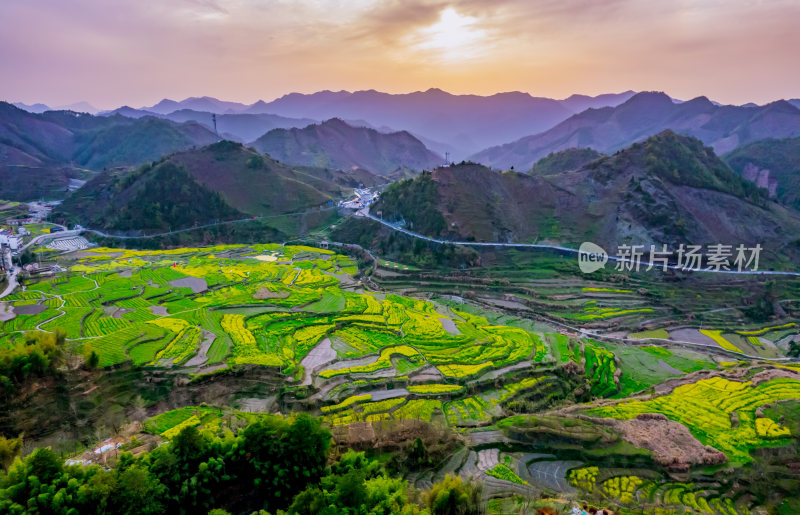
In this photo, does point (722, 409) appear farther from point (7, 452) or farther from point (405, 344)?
point (7, 452)

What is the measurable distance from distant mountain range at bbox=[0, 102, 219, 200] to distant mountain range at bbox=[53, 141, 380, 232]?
3662 cm

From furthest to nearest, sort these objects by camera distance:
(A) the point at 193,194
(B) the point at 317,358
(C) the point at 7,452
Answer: (A) the point at 193,194 → (B) the point at 317,358 → (C) the point at 7,452

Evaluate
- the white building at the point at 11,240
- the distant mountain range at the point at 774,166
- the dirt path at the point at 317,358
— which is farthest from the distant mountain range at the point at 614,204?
the white building at the point at 11,240

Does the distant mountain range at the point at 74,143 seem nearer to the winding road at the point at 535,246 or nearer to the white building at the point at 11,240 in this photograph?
the white building at the point at 11,240

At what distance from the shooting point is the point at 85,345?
32.8 meters

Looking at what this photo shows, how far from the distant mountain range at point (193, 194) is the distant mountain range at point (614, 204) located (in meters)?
28.1

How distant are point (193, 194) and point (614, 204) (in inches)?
3017

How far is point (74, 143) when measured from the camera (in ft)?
530

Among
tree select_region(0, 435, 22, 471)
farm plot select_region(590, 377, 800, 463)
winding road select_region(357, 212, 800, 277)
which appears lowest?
tree select_region(0, 435, 22, 471)

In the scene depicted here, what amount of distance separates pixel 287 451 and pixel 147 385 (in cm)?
1892

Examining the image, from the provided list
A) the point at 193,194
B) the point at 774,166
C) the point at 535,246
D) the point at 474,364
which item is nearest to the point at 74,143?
the point at 193,194

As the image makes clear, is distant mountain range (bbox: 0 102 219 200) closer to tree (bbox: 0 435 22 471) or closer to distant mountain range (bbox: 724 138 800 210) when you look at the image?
tree (bbox: 0 435 22 471)

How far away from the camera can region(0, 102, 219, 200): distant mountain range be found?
12256 centimetres

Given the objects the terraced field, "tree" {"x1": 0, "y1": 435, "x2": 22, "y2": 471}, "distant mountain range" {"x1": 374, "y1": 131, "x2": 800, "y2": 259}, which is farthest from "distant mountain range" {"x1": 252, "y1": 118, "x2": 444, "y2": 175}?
"tree" {"x1": 0, "y1": 435, "x2": 22, "y2": 471}
